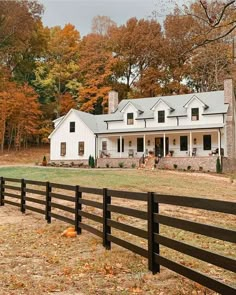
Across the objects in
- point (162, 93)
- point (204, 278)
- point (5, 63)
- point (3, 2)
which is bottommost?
point (204, 278)

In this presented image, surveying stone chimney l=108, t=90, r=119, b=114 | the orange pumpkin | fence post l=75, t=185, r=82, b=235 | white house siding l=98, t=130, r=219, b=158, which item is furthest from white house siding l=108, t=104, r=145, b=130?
the orange pumpkin

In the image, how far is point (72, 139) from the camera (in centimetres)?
3472

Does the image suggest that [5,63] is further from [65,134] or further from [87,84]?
[65,134]

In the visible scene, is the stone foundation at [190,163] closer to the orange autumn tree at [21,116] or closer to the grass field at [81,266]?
the grass field at [81,266]

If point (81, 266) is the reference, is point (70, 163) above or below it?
above

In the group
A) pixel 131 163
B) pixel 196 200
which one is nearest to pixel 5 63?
pixel 131 163

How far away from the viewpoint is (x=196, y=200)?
4.19 meters

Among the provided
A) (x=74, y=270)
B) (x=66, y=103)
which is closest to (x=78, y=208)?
(x=74, y=270)

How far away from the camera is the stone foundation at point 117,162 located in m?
29.9

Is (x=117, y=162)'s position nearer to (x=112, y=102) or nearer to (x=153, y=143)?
(x=153, y=143)

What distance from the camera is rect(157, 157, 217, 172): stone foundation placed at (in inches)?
1064

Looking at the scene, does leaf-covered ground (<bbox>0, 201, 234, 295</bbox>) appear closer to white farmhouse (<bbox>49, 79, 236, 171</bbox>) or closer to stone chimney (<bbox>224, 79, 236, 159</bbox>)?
white farmhouse (<bbox>49, 79, 236, 171</bbox>)

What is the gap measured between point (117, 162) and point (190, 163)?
663 cm

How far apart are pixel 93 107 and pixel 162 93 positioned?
9.71m
